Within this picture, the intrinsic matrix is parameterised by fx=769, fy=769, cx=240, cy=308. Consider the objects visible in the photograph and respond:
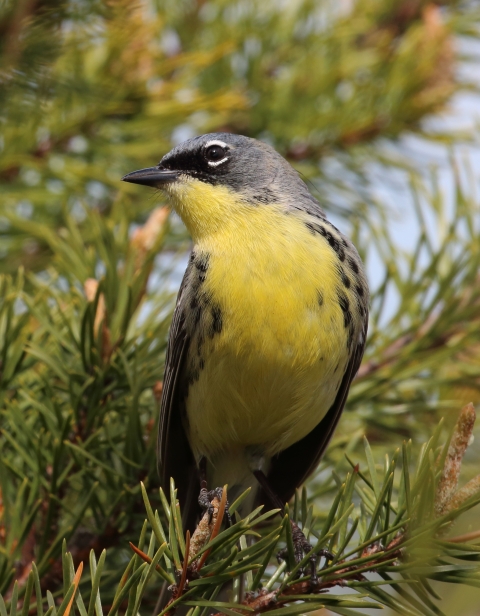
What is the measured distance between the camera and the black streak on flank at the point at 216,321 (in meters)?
2.98

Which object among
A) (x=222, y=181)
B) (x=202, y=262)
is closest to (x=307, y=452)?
(x=202, y=262)

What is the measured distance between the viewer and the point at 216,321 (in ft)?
9.82

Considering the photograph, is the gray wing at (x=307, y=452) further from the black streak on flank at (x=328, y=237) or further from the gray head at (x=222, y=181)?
the gray head at (x=222, y=181)

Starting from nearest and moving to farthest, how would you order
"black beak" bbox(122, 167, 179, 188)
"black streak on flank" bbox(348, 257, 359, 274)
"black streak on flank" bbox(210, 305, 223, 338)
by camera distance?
"black streak on flank" bbox(210, 305, 223, 338), "black streak on flank" bbox(348, 257, 359, 274), "black beak" bbox(122, 167, 179, 188)

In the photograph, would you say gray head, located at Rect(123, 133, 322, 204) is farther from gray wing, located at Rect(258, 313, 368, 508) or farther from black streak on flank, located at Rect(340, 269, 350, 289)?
gray wing, located at Rect(258, 313, 368, 508)

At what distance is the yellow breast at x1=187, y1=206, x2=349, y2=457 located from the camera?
9.43ft

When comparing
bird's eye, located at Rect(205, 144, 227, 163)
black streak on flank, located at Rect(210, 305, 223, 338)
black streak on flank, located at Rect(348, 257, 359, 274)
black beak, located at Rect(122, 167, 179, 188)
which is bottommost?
black streak on flank, located at Rect(210, 305, 223, 338)

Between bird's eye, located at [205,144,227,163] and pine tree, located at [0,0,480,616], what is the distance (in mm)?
183

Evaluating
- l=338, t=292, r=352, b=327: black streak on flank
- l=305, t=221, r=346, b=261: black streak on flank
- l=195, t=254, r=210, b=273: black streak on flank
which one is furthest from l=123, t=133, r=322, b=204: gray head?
l=338, t=292, r=352, b=327: black streak on flank

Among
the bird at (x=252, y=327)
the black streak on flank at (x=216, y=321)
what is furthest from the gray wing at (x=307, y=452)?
the black streak on flank at (x=216, y=321)

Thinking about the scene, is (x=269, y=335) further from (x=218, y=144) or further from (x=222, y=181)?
(x=218, y=144)

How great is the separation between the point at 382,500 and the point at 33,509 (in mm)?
981

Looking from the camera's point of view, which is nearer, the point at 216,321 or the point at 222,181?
the point at 216,321

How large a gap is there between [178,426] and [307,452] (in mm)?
604
